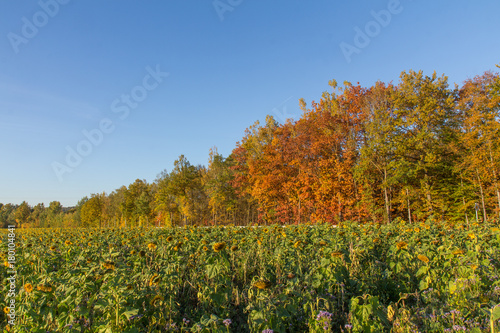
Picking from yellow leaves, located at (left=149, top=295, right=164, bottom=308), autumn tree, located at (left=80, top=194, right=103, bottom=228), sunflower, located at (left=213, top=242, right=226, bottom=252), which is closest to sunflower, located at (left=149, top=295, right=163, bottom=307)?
yellow leaves, located at (left=149, top=295, right=164, bottom=308)

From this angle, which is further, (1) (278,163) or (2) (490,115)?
(1) (278,163)

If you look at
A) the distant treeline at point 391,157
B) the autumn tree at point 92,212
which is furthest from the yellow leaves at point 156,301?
the autumn tree at point 92,212

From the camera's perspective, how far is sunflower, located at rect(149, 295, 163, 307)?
2.65m

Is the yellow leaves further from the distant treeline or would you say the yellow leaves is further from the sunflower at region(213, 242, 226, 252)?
the distant treeline

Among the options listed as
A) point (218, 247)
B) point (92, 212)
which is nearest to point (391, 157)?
point (218, 247)

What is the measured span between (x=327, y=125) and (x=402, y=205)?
30.4 ft

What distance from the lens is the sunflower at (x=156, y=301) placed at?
2654 mm

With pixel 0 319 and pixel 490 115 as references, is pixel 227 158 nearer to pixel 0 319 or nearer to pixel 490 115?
pixel 490 115

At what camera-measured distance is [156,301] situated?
2.81 m

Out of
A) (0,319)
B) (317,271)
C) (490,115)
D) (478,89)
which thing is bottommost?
(0,319)

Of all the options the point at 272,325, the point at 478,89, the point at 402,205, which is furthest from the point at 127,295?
the point at 478,89

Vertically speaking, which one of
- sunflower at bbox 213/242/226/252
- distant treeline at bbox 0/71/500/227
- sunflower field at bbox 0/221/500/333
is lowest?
sunflower field at bbox 0/221/500/333

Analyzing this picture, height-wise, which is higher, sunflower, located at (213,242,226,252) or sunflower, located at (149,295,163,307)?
sunflower, located at (213,242,226,252)

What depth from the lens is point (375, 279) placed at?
14.3 feet
